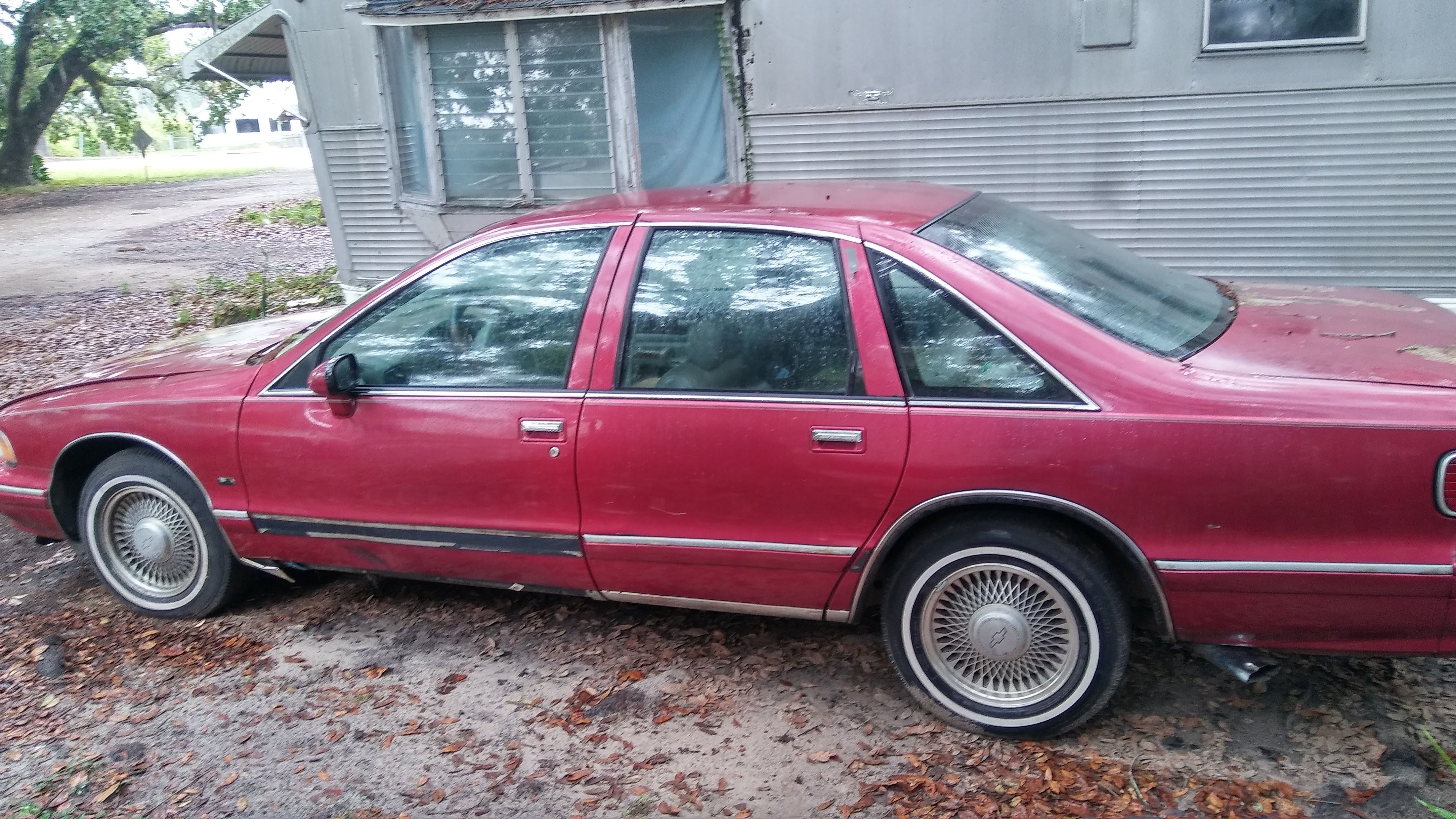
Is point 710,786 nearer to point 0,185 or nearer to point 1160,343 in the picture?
point 1160,343

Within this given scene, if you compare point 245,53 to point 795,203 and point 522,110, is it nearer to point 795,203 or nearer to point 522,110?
point 522,110

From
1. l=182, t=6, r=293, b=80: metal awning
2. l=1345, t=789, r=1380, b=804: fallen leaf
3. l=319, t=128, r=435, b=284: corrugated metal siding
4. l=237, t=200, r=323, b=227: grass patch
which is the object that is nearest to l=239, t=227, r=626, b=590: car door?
l=1345, t=789, r=1380, b=804: fallen leaf

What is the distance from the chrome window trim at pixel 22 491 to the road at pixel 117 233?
9.00 m

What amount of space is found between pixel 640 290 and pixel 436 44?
583cm

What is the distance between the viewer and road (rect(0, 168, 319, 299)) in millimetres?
13758

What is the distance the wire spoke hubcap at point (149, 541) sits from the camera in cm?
437

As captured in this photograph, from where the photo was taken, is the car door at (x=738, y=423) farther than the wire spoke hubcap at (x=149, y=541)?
No

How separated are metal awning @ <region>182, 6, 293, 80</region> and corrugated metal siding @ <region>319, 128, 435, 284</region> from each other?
3.26 feet

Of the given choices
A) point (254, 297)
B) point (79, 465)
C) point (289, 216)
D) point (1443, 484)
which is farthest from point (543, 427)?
point (289, 216)

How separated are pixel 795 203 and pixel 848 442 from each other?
3.10 feet

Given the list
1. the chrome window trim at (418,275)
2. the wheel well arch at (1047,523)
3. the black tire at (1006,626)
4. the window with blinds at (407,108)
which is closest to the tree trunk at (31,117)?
the window with blinds at (407,108)

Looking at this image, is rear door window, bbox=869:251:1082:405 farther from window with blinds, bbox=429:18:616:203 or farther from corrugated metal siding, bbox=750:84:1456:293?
window with blinds, bbox=429:18:616:203

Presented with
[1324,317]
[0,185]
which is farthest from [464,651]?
[0,185]

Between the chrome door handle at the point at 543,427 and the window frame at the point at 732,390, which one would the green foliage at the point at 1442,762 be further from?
the chrome door handle at the point at 543,427
